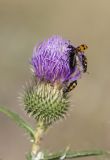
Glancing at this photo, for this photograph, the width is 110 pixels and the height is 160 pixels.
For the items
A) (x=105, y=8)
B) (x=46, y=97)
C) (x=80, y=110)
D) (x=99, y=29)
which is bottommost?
(x=46, y=97)

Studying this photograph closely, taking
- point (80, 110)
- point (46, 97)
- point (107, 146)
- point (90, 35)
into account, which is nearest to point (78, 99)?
point (80, 110)

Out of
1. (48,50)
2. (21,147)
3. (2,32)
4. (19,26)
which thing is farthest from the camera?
(19,26)

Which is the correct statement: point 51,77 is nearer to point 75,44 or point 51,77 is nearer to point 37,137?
point 37,137

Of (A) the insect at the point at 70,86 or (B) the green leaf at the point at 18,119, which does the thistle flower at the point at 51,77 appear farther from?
(B) the green leaf at the point at 18,119

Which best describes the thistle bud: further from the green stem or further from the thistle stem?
the green stem

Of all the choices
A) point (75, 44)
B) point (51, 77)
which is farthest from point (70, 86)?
point (75, 44)

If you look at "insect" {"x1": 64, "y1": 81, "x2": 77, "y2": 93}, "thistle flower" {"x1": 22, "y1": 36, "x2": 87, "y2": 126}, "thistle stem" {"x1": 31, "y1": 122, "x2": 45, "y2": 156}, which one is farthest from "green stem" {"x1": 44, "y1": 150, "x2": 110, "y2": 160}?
"insect" {"x1": 64, "y1": 81, "x2": 77, "y2": 93}

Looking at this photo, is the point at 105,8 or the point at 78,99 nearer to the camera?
the point at 78,99

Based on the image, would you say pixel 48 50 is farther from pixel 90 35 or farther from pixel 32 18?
pixel 32 18
